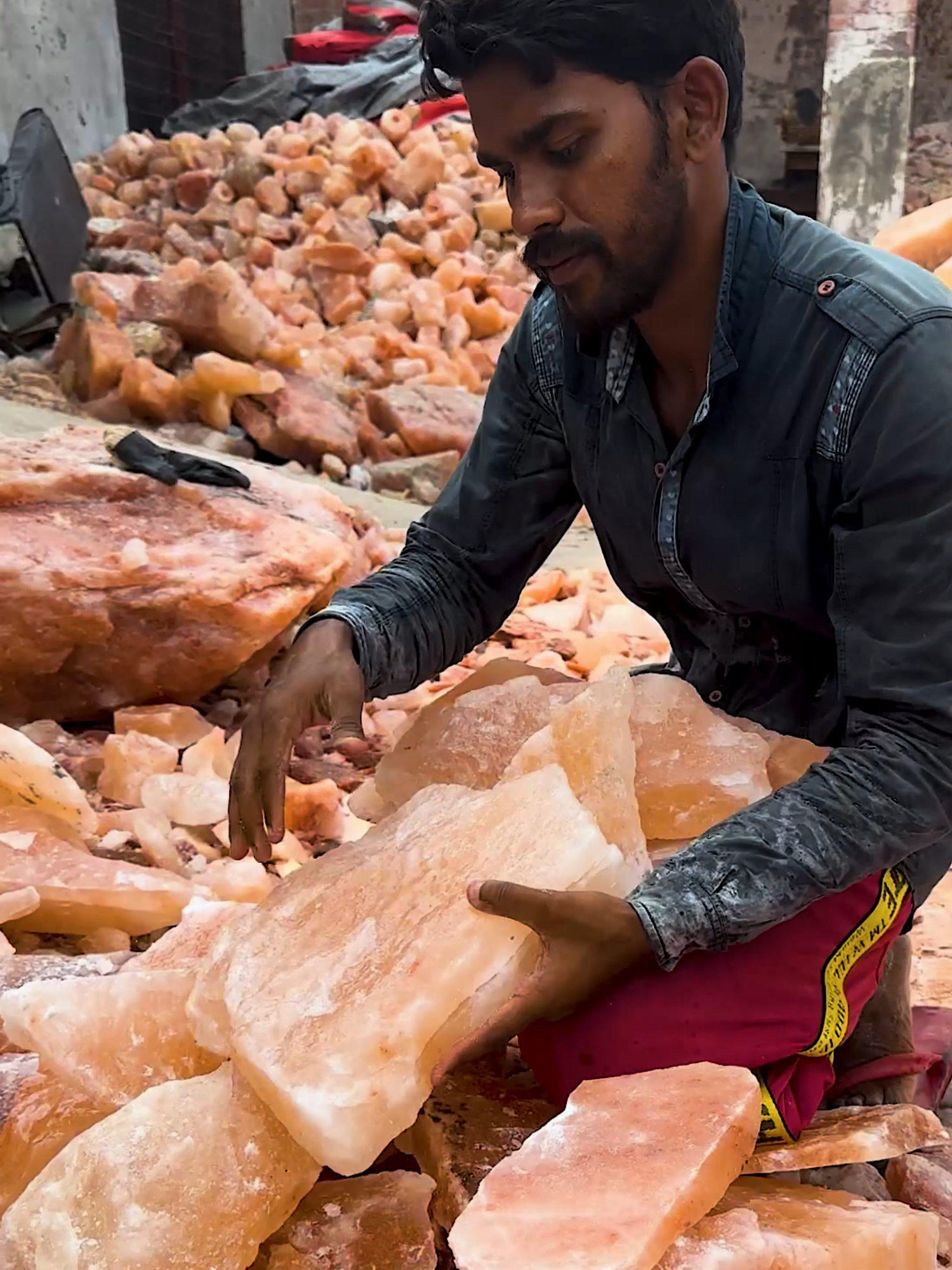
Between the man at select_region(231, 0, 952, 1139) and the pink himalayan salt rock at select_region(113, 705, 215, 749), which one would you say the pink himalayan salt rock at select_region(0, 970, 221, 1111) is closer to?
the man at select_region(231, 0, 952, 1139)

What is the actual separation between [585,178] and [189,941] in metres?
0.96

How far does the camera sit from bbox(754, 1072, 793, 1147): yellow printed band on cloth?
119 centimetres

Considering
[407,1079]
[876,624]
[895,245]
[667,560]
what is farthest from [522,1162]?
[895,245]

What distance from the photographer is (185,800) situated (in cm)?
215

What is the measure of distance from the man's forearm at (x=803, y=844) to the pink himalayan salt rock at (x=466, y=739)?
43 cm

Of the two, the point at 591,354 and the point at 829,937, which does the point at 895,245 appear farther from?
the point at 829,937

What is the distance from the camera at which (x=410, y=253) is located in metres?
6.70

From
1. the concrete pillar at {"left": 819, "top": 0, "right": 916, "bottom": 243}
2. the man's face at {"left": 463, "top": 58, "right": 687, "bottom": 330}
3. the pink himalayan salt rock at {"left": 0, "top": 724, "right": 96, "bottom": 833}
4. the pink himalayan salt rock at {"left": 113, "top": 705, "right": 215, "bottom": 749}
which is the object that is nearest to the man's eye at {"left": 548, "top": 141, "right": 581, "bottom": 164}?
the man's face at {"left": 463, "top": 58, "right": 687, "bottom": 330}

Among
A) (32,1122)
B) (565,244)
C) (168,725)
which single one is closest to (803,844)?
(565,244)

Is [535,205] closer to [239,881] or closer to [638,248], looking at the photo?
[638,248]

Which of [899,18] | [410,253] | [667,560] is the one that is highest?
[899,18]

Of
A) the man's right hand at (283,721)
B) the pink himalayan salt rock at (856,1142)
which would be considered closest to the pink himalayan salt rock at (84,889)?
the man's right hand at (283,721)

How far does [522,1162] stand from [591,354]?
2.95ft

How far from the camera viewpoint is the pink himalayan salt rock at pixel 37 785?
1880mm
